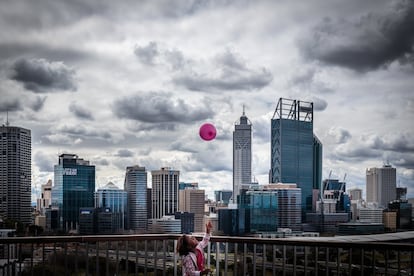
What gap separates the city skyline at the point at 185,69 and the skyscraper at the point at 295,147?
5122 mm

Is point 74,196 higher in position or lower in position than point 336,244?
lower

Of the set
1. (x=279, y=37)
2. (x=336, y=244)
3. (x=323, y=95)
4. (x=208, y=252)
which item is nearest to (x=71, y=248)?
(x=208, y=252)

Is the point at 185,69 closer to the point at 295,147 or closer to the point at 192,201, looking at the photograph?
the point at 192,201

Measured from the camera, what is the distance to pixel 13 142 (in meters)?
26.6

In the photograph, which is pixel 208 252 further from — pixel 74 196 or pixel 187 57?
pixel 74 196

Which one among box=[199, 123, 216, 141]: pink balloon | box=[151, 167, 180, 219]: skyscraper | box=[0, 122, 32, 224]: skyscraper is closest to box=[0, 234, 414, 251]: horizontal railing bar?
box=[199, 123, 216, 141]: pink balloon

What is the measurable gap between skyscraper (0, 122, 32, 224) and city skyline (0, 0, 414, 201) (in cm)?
82

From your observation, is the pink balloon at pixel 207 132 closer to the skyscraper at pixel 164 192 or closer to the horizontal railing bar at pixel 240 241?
the horizontal railing bar at pixel 240 241

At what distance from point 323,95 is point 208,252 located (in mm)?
40263

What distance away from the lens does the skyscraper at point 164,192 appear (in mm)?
29214

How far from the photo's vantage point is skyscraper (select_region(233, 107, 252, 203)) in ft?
129

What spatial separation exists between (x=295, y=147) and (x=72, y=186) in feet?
80.5

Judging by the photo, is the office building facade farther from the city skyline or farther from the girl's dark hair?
the girl's dark hair

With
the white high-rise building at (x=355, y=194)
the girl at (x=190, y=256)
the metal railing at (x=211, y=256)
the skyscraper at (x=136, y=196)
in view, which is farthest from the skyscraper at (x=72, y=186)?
the girl at (x=190, y=256)
